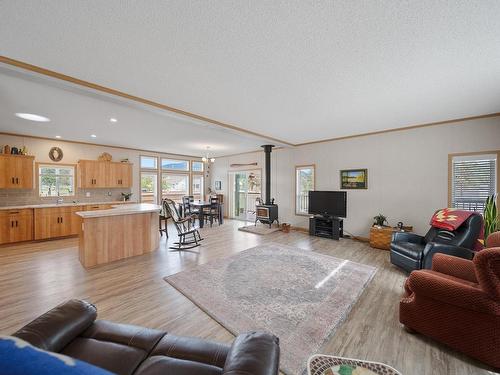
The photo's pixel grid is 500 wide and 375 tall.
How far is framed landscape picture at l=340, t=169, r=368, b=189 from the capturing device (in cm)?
532

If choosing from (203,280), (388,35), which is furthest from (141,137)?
(388,35)

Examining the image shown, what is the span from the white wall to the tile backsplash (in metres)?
6.39

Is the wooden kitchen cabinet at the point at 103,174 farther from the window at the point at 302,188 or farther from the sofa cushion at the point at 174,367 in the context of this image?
A: the sofa cushion at the point at 174,367

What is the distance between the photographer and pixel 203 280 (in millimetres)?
3055

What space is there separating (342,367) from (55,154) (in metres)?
7.91

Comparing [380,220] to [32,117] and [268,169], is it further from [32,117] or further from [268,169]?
[32,117]

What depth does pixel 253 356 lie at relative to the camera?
913 mm

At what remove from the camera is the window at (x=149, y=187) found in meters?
7.91

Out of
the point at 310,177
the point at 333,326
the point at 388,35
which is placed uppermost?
the point at 388,35

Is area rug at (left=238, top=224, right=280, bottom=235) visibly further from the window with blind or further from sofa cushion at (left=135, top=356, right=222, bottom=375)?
sofa cushion at (left=135, top=356, right=222, bottom=375)

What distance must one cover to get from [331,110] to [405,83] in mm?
1127

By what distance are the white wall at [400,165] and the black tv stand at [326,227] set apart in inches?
13.4

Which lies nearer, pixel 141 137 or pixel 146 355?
pixel 146 355

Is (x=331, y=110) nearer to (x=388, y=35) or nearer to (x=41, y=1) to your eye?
(x=388, y=35)
